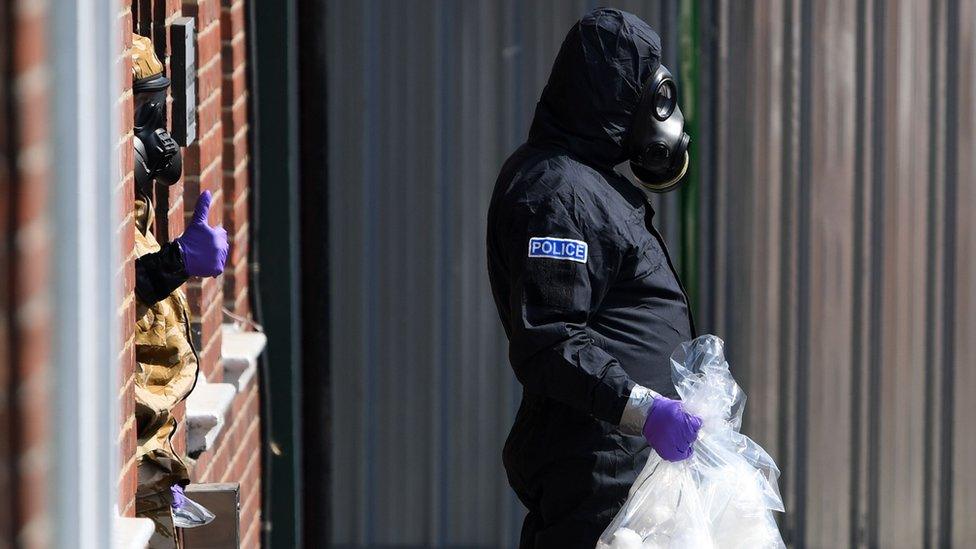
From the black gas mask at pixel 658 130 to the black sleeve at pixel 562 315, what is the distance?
0.32 meters

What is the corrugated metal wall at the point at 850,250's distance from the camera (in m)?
5.69

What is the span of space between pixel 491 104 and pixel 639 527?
9.32 feet

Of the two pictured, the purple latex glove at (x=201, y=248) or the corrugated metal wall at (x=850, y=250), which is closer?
the purple latex glove at (x=201, y=248)

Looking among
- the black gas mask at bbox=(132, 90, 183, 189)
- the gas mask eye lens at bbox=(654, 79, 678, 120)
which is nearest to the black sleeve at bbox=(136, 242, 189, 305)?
the black gas mask at bbox=(132, 90, 183, 189)

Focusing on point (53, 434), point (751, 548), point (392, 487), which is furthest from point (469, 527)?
point (53, 434)

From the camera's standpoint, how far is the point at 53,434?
1450 millimetres

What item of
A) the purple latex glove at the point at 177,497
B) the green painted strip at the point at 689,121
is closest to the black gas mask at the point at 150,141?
the purple latex glove at the point at 177,497

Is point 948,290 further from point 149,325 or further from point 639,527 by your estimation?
point 149,325

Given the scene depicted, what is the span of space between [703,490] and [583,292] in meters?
0.49

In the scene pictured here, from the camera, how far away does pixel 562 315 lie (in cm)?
311

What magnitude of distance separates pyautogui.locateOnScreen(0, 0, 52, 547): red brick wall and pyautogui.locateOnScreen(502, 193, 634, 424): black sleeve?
5.78 ft

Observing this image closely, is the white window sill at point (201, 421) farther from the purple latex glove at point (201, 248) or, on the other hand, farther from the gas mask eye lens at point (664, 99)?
the gas mask eye lens at point (664, 99)

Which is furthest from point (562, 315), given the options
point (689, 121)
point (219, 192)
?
point (689, 121)

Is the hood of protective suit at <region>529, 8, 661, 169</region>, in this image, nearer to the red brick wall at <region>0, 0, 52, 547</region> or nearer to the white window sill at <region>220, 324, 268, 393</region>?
the white window sill at <region>220, 324, 268, 393</region>
